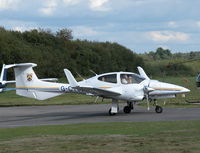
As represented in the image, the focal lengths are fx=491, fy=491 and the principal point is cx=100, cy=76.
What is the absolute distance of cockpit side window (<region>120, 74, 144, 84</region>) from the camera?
2411 centimetres

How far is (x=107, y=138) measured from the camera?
14422 millimetres

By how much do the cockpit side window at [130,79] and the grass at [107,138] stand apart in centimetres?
530

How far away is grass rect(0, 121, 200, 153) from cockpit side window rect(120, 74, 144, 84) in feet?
17.4

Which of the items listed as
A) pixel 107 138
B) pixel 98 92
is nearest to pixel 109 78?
pixel 98 92

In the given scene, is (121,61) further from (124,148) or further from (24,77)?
(124,148)

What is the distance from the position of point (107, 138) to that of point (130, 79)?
10.0 meters

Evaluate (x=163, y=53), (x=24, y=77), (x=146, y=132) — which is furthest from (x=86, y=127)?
(x=163, y=53)

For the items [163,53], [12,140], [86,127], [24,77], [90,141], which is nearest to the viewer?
[90,141]

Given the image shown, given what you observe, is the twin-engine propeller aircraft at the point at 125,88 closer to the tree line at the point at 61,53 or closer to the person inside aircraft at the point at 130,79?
the person inside aircraft at the point at 130,79

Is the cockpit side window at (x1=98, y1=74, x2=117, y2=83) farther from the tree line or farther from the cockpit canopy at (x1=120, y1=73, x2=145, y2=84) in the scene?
the tree line

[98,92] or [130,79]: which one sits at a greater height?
[130,79]

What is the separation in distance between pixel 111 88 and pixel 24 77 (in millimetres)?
5198

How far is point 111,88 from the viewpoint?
2422 cm

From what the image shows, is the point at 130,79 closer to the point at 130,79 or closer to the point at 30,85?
the point at 130,79
